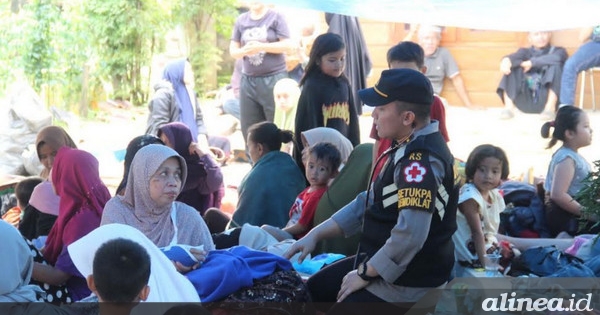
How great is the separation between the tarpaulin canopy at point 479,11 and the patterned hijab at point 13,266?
237 cm

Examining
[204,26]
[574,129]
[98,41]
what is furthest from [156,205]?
[204,26]

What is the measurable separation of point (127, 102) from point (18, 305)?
371 inches

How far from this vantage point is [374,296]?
3623mm

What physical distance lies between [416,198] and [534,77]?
8.34 meters

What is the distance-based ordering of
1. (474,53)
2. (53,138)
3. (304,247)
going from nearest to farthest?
1. (304,247)
2. (53,138)
3. (474,53)

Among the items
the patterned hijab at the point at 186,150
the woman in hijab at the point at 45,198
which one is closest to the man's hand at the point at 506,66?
the patterned hijab at the point at 186,150

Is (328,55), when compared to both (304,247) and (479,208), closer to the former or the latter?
(479,208)

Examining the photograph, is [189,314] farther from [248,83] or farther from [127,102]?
[127,102]

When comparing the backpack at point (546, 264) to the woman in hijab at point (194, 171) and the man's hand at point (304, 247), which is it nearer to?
the man's hand at point (304, 247)

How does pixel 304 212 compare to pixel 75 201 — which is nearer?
pixel 75 201

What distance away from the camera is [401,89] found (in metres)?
3.55

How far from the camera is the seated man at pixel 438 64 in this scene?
38.2 ft

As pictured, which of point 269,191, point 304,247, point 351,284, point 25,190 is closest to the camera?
point 351,284

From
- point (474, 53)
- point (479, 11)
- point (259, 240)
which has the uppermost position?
point (479, 11)
